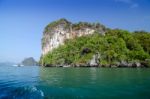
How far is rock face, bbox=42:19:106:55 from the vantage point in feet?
563

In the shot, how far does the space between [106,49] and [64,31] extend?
168 ft

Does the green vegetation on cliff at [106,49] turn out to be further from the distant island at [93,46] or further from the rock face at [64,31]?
the rock face at [64,31]

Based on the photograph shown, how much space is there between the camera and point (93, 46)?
141625mm

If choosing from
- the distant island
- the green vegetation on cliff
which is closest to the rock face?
the distant island

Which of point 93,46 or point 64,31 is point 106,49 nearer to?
Answer: point 93,46

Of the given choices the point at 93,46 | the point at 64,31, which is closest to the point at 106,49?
the point at 93,46

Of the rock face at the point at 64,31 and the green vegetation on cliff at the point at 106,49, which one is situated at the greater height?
the rock face at the point at 64,31

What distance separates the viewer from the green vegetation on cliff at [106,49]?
128375mm

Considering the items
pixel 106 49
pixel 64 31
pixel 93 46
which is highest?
pixel 64 31

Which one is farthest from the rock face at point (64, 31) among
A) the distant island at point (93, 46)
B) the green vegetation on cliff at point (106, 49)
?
the green vegetation on cliff at point (106, 49)

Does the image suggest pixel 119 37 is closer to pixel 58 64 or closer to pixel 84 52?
pixel 84 52

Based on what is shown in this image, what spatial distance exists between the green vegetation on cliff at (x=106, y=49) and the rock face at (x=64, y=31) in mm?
7536

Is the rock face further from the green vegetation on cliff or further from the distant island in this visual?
the green vegetation on cliff

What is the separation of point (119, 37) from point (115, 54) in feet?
86.0
